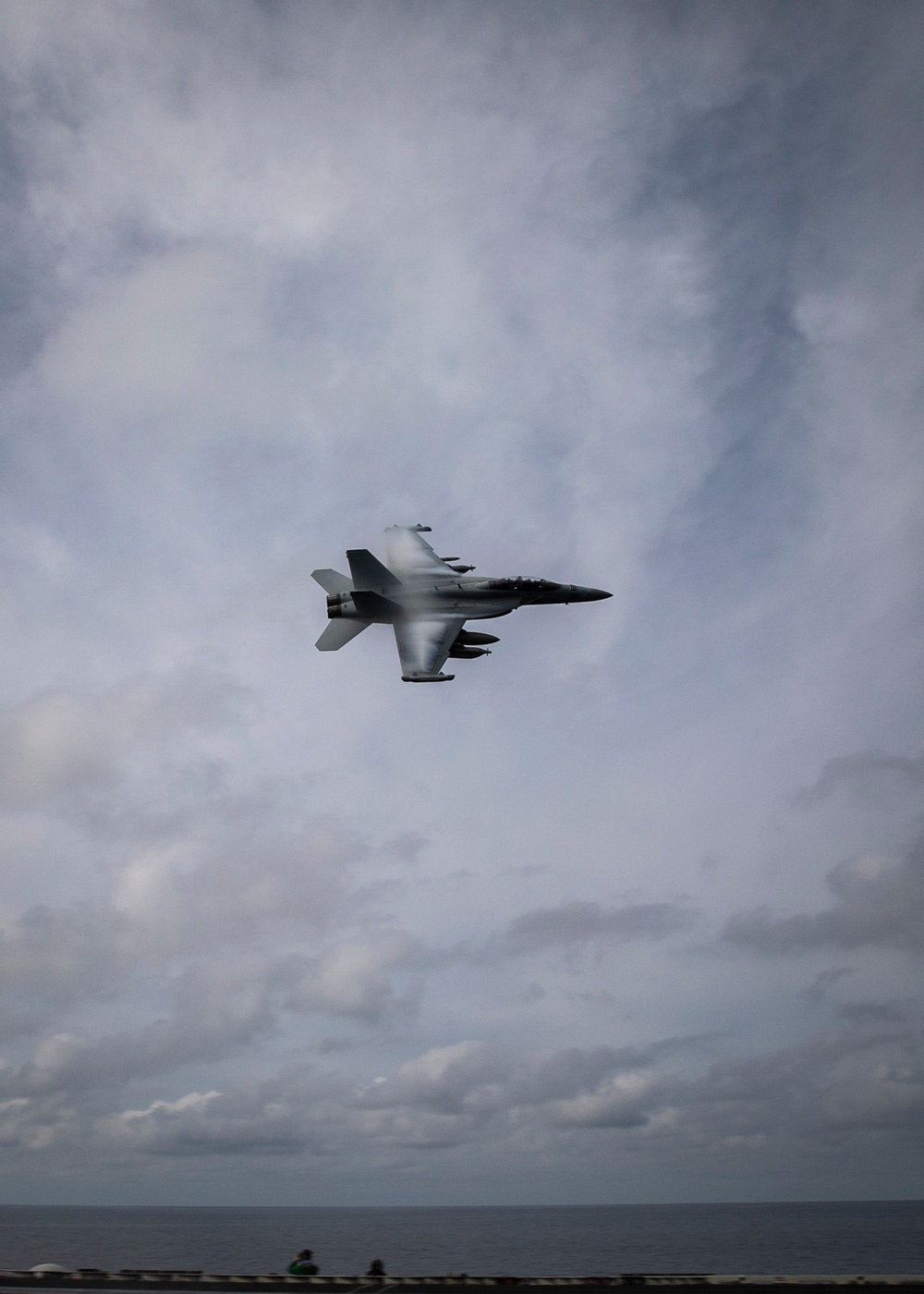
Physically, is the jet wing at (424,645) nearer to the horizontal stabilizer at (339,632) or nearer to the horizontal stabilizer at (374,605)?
the horizontal stabilizer at (374,605)

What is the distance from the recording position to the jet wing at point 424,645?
54625mm

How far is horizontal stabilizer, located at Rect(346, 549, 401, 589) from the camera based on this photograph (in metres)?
59.9

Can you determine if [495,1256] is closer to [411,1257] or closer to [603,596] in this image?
[411,1257]

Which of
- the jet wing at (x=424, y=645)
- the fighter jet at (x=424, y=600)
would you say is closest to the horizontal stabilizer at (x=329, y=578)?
the fighter jet at (x=424, y=600)

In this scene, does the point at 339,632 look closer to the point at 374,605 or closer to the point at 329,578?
the point at 374,605

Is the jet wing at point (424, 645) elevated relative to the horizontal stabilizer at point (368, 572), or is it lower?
lower

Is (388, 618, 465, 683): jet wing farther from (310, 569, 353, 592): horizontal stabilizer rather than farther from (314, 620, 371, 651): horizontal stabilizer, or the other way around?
(310, 569, 353, 592): horizontal stabilizer

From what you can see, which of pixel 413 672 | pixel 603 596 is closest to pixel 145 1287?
pixel 413 672

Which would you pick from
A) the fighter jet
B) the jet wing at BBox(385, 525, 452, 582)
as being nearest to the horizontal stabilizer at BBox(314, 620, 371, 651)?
the fighter jet

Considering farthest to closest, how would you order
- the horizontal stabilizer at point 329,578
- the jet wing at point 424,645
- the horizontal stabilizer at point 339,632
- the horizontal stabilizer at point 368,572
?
the horizontal stabilizer at point 329,578, the horizontal stabilizer at point 339,632, the horizontal stabilizer at point 368,572, the jet wing at point 424,645

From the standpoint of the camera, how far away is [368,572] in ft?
200

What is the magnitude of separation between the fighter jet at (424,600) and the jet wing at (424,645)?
61 mm

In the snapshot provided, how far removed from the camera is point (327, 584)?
65.4 meters

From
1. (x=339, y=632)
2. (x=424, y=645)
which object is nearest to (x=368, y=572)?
(x=339, y=632)
